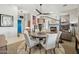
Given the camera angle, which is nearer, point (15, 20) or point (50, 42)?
point (15, 20)

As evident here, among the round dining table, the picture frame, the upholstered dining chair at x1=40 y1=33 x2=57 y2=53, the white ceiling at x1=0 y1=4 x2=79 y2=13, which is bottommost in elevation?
the upholstered dining chair at x1=40 y1=33 x2=57 y2=53

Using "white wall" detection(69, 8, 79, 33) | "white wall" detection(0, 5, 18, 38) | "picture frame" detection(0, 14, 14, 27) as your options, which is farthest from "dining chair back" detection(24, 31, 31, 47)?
"white wall" detection(69, 8, 79, 33)

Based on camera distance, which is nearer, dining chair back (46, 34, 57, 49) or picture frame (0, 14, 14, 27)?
picture frame (0, 14, 14, 27)

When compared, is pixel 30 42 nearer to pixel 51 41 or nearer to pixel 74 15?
pixel 51 41

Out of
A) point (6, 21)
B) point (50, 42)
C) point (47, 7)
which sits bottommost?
point (50, 42)

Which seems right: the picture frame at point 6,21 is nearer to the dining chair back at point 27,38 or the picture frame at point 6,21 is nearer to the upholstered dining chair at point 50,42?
the dining chair back at point 27,38

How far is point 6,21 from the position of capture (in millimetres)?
2141

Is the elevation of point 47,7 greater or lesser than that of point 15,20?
greater

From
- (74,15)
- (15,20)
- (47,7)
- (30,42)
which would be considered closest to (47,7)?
(47,7)

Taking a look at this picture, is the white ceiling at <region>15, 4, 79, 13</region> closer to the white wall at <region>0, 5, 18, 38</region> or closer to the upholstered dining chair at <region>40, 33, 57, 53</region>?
the white wall at <region>0, 5, 18, 38</region>

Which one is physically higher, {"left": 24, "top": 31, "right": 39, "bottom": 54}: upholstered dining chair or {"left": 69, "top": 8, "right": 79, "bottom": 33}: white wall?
{"left": 69, "top": 8, "right": 79, "bottom": 33}: white wall

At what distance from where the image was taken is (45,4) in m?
2.17

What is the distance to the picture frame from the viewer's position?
2.10 m
